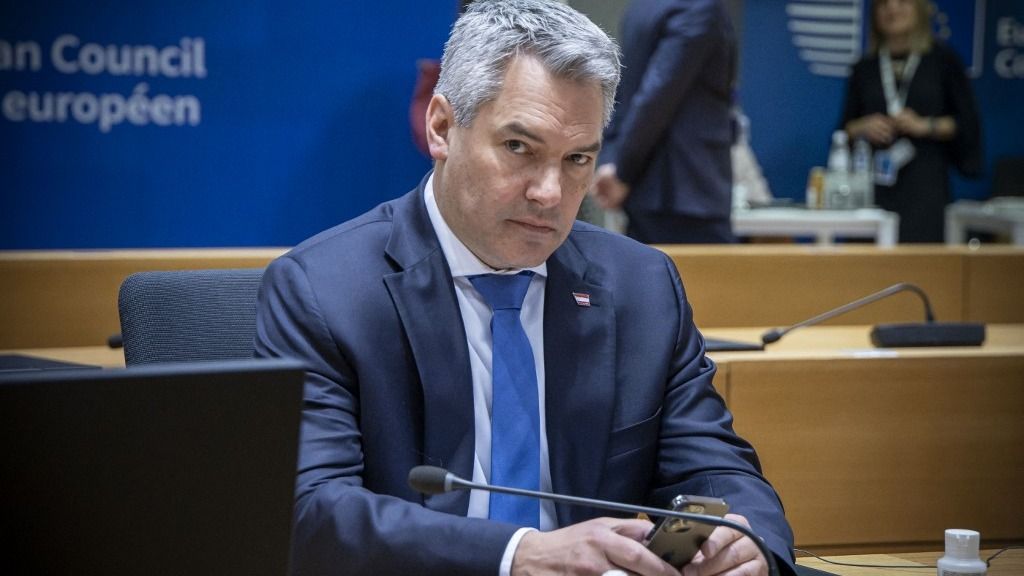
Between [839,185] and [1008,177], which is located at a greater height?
[1008,177]

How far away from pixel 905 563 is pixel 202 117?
3.74m

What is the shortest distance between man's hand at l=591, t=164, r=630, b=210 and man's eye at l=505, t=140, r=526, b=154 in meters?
2.86

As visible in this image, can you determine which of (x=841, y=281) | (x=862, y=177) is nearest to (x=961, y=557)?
(x=841, y=281)

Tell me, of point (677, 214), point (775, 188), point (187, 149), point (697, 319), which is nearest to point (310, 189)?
point (187, 149)

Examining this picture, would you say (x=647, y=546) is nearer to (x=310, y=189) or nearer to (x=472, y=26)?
(x=472, y=26)

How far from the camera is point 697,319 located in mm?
3969

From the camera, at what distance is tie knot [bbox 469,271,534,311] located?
2.01m

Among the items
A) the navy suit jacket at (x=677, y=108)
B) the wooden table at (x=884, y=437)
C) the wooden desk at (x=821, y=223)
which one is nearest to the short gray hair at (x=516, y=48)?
the wooden table at (x=884, y=437)

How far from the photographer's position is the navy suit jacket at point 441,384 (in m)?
A: 1.79

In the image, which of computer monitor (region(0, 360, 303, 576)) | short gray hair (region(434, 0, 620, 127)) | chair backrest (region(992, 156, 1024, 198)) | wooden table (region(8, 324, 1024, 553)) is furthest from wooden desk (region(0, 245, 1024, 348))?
chair backrest (region(992, 156, 1024, 198))

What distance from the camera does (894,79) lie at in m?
7.47

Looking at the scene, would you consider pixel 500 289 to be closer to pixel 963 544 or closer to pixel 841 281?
pixel 963 544

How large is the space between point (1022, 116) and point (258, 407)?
10.7 m

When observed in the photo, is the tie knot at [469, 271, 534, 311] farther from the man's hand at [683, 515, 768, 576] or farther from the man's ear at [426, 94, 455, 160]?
the man's hand at [683, 515, 768, 576]
